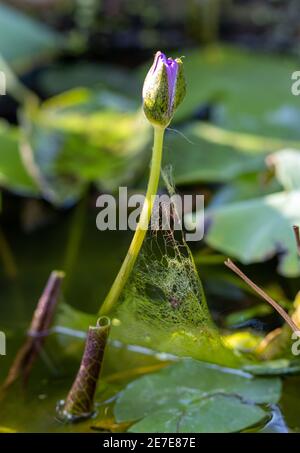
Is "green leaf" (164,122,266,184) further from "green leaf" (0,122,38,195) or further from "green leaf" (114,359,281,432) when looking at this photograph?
"green leaf" (114,359,281,432)

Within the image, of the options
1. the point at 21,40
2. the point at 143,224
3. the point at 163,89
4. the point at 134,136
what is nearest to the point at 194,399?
the point at 143,224

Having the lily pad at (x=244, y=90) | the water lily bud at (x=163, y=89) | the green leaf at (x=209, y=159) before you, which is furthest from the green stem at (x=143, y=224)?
the lily pad at (x=244, y=90)

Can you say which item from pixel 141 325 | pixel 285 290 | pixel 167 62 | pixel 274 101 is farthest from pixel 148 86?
pixel 274 101

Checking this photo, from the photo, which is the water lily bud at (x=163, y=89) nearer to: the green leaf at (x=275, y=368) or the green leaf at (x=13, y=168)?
the green leaf at (x=275, y=368)

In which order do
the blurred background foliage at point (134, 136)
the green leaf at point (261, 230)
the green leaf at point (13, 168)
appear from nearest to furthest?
the green leaf at point (261, 230)
the blurred background foliage at point (134, 136)
the green leaf at point (13, 168)

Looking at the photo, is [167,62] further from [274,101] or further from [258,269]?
[274,101]

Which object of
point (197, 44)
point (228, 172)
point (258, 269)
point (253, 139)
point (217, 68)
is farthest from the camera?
point (197, 44)
